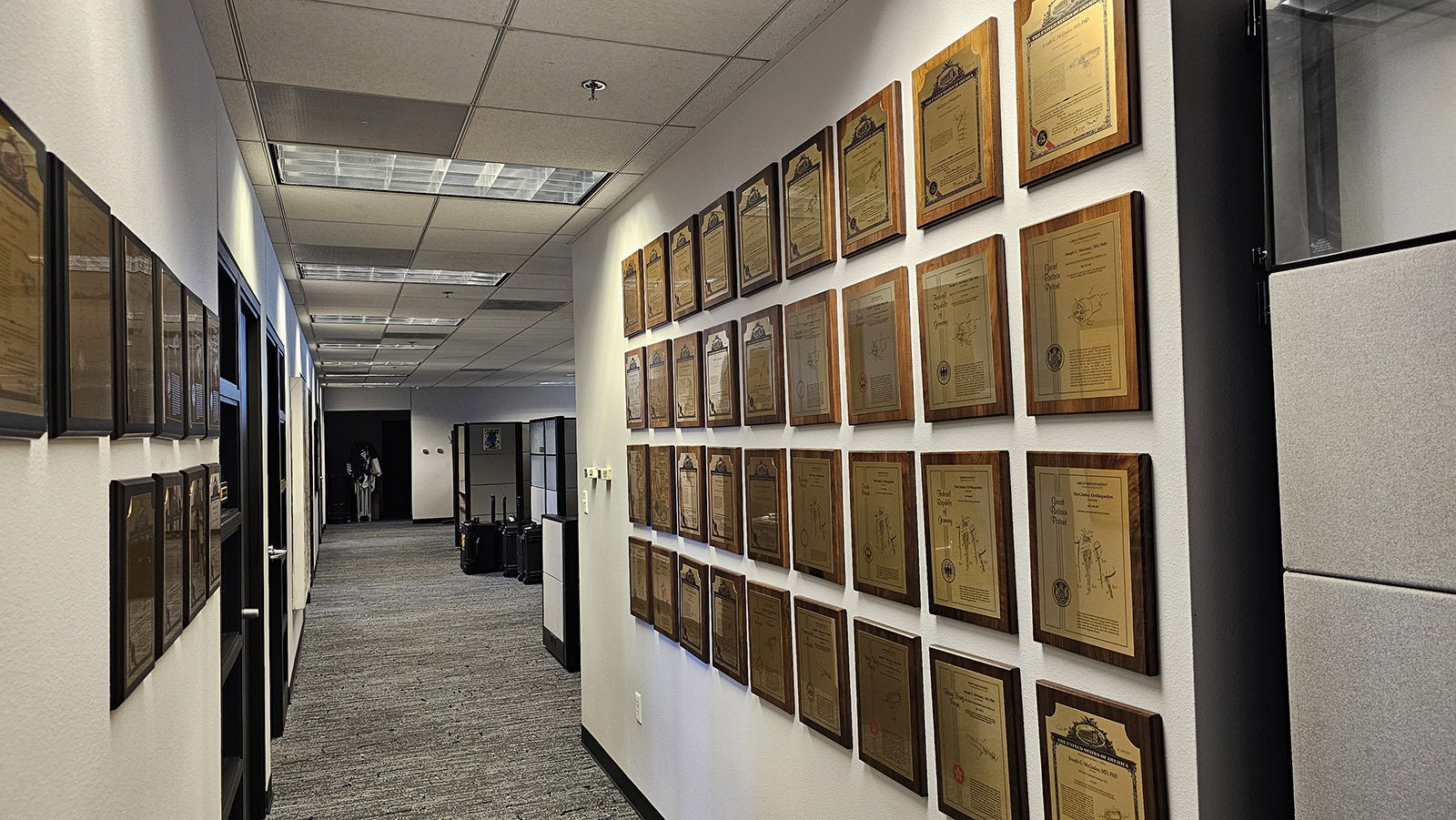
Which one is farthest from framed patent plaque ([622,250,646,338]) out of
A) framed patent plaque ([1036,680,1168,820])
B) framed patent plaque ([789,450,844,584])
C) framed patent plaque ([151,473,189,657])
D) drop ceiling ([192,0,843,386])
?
framed patent plaque ([1036,680,1168,820])

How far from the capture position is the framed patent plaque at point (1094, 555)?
1282 mm

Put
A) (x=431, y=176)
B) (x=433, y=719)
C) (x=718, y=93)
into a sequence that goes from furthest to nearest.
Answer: (x=433, y=719), (x=431, y=176), (x=718, y=93)

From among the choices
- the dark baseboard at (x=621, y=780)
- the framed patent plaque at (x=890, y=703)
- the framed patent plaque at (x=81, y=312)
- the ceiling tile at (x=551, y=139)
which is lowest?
the dark baseboard at (x=621, y=780)

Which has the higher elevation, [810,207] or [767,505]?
[810,207]

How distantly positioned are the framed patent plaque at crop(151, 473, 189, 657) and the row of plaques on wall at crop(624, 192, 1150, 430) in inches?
49.0

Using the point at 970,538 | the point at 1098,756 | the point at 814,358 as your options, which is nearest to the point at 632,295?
the point at 814,358

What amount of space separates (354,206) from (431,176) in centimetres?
51

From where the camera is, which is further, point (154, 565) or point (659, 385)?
point (659, 385)

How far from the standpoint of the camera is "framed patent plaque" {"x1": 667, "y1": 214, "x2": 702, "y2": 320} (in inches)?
113

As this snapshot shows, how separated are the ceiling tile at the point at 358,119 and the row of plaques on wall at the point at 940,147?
814mm

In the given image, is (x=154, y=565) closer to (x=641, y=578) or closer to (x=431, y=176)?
(x=641, y=578)

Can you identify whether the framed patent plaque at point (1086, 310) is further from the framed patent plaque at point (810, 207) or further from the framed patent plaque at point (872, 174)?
the framed patent plaque at point (810, 207)

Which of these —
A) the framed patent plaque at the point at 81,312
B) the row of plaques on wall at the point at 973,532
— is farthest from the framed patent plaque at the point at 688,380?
the framed patent plaque at the point at 81,312

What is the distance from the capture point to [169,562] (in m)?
1.52
